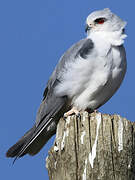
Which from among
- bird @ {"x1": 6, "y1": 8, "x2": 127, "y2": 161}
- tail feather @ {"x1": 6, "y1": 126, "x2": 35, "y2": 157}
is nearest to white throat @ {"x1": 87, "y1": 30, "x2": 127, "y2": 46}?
bird @ {"x1": 6, "y1": 8, "x2": 127, "y2": 161}

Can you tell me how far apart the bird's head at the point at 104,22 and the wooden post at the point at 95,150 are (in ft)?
8.39

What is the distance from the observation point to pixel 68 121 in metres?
5.02

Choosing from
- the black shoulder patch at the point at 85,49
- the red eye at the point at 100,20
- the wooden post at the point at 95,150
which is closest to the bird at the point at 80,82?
the black shoulder patch at the point at 85,49

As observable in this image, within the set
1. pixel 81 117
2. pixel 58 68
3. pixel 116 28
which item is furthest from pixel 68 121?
pixel 116 28

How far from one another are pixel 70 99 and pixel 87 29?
1.39 meters

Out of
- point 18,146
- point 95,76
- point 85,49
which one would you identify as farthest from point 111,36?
point 18,146

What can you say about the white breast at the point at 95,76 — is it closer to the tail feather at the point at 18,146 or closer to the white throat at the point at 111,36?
the white throat at the point at 111,36

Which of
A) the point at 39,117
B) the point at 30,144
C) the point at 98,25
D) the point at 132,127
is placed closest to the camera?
the point at 132,127

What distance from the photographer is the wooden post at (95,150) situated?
Result: 441 centimetres

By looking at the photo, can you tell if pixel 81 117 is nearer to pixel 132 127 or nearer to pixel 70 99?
pixel 132 127

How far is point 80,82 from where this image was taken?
21.1ft

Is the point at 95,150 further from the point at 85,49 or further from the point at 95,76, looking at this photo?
the point at 85,49

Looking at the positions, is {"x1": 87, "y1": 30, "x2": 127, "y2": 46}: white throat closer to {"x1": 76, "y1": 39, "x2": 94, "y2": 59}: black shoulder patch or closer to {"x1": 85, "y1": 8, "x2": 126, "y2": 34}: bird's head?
{"x1": 85, "y1": 8, "x2": 126, "y2": 34}: bird's head

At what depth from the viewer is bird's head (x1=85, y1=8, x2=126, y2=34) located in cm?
703
